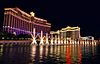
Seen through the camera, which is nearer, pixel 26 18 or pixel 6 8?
pixel 6 8

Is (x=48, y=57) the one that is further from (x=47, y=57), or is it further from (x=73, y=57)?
(x=73, y=57)

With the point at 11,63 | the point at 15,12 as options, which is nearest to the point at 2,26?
the point at 15,12

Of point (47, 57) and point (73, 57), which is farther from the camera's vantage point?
point (73, 57)

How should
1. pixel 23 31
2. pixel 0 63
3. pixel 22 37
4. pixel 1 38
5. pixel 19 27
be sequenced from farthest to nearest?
pixel 23 31 < pixel 19 27 < pixel 22 37 < pixel 1 38 < pixel 0 63

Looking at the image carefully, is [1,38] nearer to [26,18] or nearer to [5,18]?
[5,18]

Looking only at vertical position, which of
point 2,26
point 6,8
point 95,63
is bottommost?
point 95,63

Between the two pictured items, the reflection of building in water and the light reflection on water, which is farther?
the reflection of building in water

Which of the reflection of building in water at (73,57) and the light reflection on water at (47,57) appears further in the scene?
the reflection of building in water at (73,57)

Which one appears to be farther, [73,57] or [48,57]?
[73,57]

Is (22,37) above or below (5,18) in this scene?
below

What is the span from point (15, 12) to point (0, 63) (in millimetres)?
146999

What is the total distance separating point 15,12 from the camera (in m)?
171

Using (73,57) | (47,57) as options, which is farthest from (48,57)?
(73,57)

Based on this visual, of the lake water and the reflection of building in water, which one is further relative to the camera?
the reflection of building in water
